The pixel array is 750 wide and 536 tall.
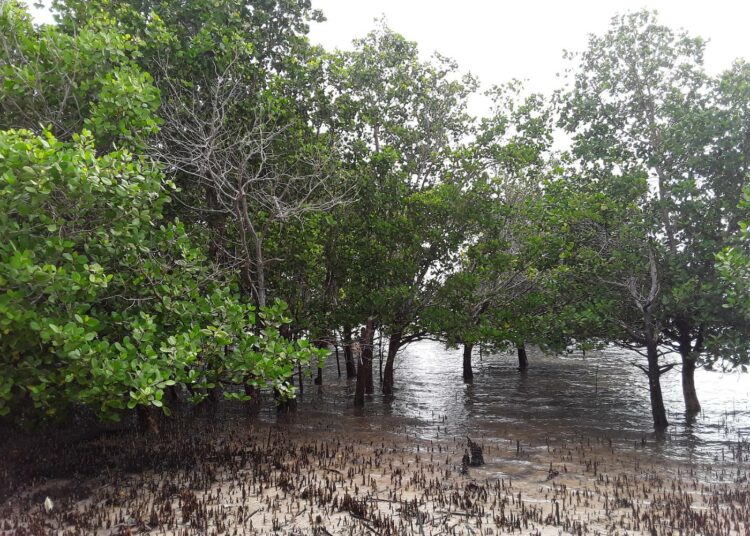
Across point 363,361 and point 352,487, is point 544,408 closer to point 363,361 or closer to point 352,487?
point 363,361

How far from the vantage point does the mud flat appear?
739 centimetres

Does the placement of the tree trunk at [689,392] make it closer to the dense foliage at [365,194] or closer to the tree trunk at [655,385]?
the dense foliage at [365,194]

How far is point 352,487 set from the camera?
9109 mm

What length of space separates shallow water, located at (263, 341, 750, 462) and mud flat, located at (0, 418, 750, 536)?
3.99ft

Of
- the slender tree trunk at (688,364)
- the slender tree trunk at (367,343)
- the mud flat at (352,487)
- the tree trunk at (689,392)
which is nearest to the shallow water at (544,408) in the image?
the tree trunk at (689,392)

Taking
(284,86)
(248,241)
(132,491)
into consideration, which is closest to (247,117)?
(284,86)

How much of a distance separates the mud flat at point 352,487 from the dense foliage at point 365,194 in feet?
4.55

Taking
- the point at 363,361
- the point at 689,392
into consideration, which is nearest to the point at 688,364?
the point at 689,392

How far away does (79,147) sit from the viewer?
24.3 ft

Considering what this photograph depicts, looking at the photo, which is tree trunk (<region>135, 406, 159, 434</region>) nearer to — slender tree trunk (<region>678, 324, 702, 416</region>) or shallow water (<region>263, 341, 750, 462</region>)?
shallow water (<region>263, 341, 750, 462</region>)

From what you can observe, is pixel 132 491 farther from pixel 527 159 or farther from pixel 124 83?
pixel 527 159

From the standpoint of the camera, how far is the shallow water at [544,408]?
1408 cm

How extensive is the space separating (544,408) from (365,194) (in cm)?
979

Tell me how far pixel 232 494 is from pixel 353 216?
28.9 ft
